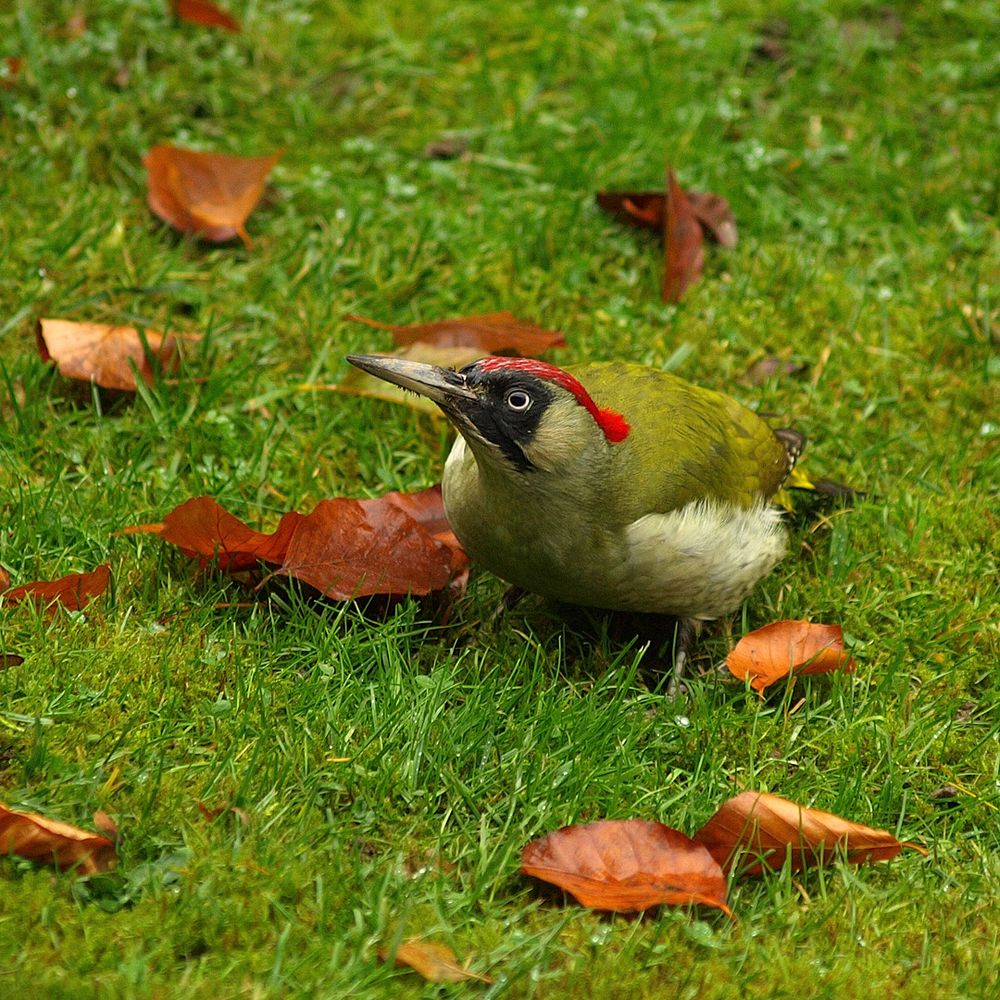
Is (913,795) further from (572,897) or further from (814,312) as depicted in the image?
(814,312)

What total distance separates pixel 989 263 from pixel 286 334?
2.93 metres

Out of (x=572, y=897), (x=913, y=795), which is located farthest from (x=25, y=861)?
(x=913, y=795)

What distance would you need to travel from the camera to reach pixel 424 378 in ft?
12.5

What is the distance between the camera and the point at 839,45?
21.9 feet

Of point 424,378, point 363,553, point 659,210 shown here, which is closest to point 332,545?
point 363,553

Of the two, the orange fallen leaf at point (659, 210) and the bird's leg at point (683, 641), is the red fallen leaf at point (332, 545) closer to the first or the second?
the bird's leg at point (683, 641)

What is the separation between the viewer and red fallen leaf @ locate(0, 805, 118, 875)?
115 inches

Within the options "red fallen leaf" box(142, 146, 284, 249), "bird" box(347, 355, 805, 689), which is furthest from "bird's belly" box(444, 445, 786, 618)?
"red fallen leaf" box(142, 146, 284, 249)

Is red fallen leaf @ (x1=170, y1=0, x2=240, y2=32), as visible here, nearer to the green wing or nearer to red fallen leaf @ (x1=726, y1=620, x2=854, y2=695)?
the green wing

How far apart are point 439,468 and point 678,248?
1520mm

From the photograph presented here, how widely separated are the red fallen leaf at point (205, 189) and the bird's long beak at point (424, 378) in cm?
185

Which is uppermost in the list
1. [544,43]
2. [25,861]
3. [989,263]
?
[544,43]

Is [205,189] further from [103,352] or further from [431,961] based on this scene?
[431,961]

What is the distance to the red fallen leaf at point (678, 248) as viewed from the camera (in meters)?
5.56
